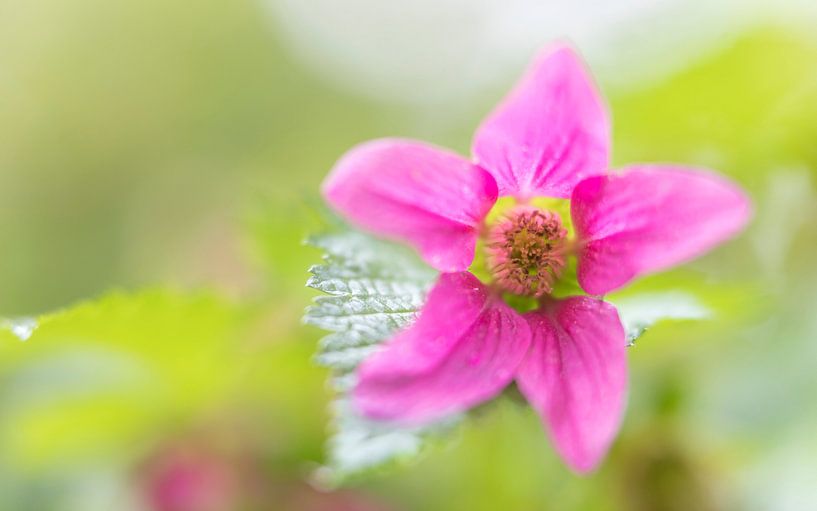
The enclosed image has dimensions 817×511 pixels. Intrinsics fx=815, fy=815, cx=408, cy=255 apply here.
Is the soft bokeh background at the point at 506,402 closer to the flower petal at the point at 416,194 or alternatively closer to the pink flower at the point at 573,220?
the pink flower at the point at 573,220

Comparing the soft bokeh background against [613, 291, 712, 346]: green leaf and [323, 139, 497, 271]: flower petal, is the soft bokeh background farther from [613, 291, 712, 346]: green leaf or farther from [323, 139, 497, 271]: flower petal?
[323, 139, 497, 271]: flower petal

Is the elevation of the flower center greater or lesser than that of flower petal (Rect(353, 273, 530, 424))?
greater

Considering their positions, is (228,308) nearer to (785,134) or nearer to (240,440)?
(240,440)

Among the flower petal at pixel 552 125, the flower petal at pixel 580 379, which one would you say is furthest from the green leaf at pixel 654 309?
the flower petal at pixel 552 125

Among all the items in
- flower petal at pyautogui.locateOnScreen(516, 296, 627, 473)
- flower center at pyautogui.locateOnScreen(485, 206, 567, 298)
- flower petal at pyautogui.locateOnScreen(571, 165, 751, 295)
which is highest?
flower center at pyautogui.locateOnScreen(485, 206, 567, 298)

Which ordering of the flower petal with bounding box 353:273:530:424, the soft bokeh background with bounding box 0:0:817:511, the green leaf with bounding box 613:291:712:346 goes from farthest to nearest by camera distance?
the soft bokeh background with bounding box 0:0:817:511 < the green leaf with bounding box 613:291:712:346 < the flower petal with bounding box 353:273:530:424

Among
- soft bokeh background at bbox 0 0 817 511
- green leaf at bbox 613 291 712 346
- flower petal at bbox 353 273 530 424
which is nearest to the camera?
flower petal at bbox 353 273 530 424

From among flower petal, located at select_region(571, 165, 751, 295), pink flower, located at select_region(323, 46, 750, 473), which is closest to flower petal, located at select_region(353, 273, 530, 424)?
pink flower, located at select_region(323, 46, 750, 473)

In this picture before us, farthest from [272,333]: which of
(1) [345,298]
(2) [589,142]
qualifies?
(2) [589,142]

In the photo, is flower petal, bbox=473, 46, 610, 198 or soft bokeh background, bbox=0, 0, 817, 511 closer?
flower petal, bbox=473, 46, 610, 198
